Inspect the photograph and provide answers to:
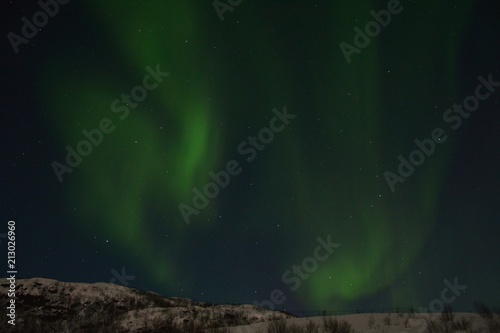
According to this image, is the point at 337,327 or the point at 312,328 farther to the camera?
the point at 312,328

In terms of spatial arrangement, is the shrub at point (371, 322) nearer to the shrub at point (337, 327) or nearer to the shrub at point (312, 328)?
the shrub at point (337, 327)

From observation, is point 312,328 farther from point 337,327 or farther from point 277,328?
point 277,328

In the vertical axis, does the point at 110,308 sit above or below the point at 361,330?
above

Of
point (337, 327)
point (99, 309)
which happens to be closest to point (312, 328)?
point (337, 327)

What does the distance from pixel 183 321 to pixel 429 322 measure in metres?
23.7

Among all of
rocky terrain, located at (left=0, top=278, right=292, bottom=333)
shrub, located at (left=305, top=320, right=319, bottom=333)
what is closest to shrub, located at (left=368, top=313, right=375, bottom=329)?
shrub, located at (left=305, top=320, right=319, bottom=333)

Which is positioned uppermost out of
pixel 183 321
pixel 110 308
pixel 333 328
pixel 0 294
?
pixel 0 294

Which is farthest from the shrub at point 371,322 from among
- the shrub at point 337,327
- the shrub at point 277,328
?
the shrub at point 277,328

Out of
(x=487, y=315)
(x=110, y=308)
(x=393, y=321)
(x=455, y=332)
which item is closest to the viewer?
(x=455, y=332)

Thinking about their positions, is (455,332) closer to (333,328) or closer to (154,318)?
(333,328)

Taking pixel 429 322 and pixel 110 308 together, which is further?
pixel 110 308

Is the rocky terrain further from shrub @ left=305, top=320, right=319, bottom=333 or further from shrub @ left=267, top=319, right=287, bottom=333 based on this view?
shrub @ left=305, top=320, right=319, bottom=333

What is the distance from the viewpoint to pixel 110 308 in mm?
43781

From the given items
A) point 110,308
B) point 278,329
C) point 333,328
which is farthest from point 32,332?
point 110,308
